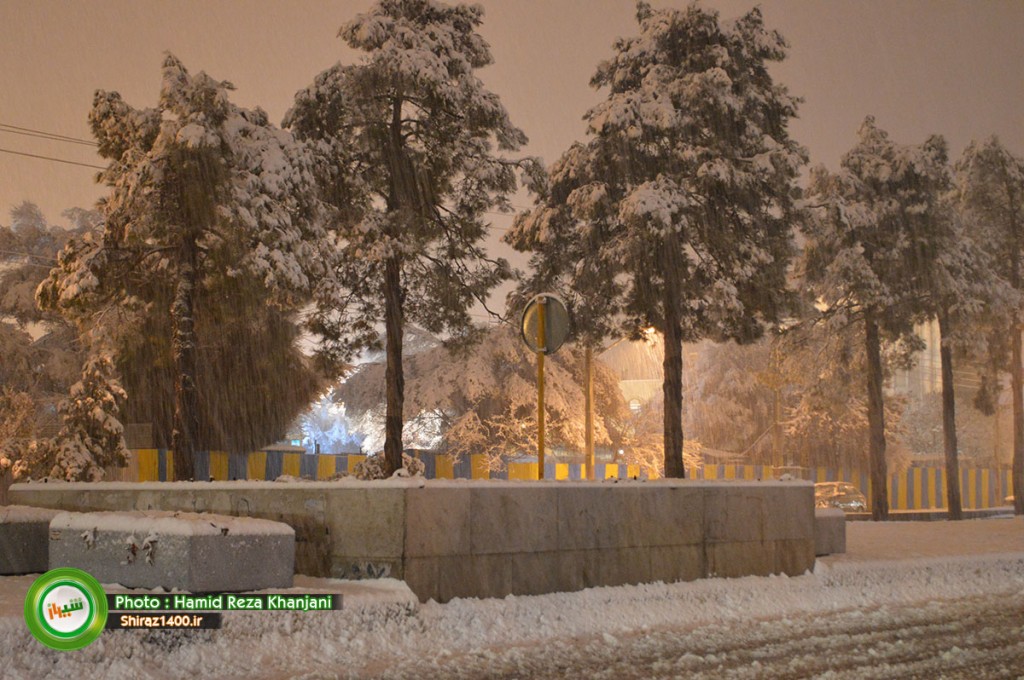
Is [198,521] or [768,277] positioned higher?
[768,277]

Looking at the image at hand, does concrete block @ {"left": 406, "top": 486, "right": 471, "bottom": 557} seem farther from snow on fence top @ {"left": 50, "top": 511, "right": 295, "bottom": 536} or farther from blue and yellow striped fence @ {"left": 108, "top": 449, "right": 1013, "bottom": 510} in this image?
blue and yellow striped fence @ {"left": 108, "top": 449, "right": 1013, "bottom": 510}

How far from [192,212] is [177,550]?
12492 millimetres

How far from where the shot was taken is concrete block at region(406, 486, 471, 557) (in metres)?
9.60

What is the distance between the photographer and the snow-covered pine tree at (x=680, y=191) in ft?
73.3

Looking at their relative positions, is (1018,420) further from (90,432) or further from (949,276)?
(90,432)

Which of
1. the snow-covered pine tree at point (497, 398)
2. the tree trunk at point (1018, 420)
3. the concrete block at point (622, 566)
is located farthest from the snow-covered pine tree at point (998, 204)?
the concrete block at point (622, 566)

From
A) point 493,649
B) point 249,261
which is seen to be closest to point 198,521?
point 493,649

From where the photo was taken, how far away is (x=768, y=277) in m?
23.3

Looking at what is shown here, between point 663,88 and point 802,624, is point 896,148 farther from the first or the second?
point 802,624

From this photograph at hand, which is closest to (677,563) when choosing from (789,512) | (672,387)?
(789,512)

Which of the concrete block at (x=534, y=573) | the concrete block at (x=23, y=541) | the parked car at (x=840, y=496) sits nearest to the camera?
the concrete block at (x=534, y=573)

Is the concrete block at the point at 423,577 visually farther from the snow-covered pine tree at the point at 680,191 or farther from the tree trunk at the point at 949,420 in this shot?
the tree trunk at the point at 949,420

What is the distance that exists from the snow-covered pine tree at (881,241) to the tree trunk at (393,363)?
11924 mm

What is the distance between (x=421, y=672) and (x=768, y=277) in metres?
17.1
